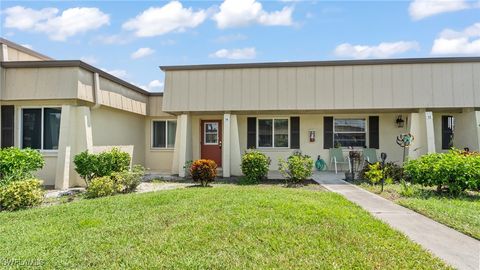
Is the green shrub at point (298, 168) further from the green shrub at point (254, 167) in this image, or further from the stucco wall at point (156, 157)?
the stucco wall at point (156, 157)

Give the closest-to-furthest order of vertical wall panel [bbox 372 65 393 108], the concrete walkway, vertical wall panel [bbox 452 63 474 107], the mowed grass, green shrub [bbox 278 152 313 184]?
1. the mowed grass
2. the concrete walkway
3. green shrub [bbox 278 152 313 184]
4. vertical wall panel [bbox 452 63 474 107]
5. vertical wall panel [bbox 372 65 393 108]

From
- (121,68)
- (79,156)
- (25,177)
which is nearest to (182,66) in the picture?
(121,68)

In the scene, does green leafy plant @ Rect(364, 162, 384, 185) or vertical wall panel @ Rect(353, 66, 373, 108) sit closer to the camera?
green leafy plant @ Rect(364, 162, 384, 185)

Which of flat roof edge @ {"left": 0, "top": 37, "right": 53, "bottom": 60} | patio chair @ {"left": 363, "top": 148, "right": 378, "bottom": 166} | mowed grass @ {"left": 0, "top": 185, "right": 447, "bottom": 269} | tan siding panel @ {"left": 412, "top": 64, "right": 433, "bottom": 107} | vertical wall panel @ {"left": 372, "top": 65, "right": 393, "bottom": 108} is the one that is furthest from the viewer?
A: patio chair @ {"left": 363, "top": 148, "right": 378, "bottom": 166}

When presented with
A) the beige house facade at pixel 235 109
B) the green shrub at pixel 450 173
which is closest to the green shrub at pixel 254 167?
the beige house facade at pixel 235 109

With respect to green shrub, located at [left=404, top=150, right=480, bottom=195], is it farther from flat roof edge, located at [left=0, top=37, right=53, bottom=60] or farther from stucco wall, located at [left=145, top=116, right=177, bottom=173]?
flat roof edge, located at [left=0, top=37, right=53, bottom=60]

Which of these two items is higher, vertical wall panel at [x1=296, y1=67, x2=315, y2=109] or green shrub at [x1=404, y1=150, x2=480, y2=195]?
vertical wall panel at [x1=296, y1=67, x2=315, y2=109]

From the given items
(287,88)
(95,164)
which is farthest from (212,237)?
(287,88)

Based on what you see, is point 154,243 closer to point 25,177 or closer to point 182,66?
point 25,177

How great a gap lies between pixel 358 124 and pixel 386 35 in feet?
12.4

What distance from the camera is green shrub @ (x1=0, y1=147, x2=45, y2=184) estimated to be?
8281 millimetres

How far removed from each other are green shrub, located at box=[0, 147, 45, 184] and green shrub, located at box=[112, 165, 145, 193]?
2.16m

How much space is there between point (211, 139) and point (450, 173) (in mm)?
9229

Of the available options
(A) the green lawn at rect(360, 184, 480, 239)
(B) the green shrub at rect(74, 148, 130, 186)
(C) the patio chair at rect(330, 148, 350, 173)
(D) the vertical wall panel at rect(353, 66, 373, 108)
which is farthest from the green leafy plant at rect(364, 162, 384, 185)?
(B) the green shrub at rect(74, 148, 130, 186)
